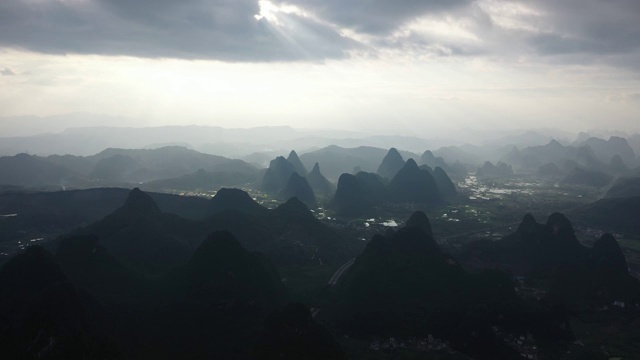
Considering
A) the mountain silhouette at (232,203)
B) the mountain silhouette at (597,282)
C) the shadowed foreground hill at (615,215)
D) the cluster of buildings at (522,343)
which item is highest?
the mountain silhouette at (232,203)

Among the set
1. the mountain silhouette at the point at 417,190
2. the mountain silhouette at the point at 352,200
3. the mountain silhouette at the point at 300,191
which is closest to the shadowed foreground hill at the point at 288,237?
the mountain silhouette at the point at 352,200

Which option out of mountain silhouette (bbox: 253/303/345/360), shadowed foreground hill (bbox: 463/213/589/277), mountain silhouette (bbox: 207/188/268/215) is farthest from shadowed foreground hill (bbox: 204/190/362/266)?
mountain silhouette (bbox: 253/303/345/360)

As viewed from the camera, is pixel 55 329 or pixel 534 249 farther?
pixel 534 249

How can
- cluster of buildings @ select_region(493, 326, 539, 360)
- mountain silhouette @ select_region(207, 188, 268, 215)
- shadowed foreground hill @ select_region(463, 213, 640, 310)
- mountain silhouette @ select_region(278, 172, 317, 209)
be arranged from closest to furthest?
cluster of buildings @ select_region(493, 326, 539, 360) < shadowed foreground hill @ select_region(463, 213, 640, 310) < mountain silhouette @ select_region(207, 188, 268, 215) < mountain silhouette @ select_region(278, 172, 317, 209)

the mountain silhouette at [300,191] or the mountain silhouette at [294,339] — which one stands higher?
the mountain silhouette at [300,191]

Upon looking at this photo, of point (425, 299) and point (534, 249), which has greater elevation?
point (534, 249)

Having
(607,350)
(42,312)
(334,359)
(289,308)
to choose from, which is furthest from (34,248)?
(607,350)

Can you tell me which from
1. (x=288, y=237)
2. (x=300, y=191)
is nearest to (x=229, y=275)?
(x=288, y=237)

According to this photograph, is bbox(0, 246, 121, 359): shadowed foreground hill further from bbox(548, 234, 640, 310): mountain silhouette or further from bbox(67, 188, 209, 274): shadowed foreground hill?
bbox(548, 234, 640, 310): mountain silhouette

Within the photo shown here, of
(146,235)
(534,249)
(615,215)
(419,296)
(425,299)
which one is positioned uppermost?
(146,235)

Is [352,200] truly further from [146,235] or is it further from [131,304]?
[131,304]

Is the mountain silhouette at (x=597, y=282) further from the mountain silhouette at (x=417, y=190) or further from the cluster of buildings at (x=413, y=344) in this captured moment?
the mountain silhouette at (x=417, y=190)

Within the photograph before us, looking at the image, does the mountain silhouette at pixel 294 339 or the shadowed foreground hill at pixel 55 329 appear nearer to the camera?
the shadowed foreground hill at pixel 55 329
